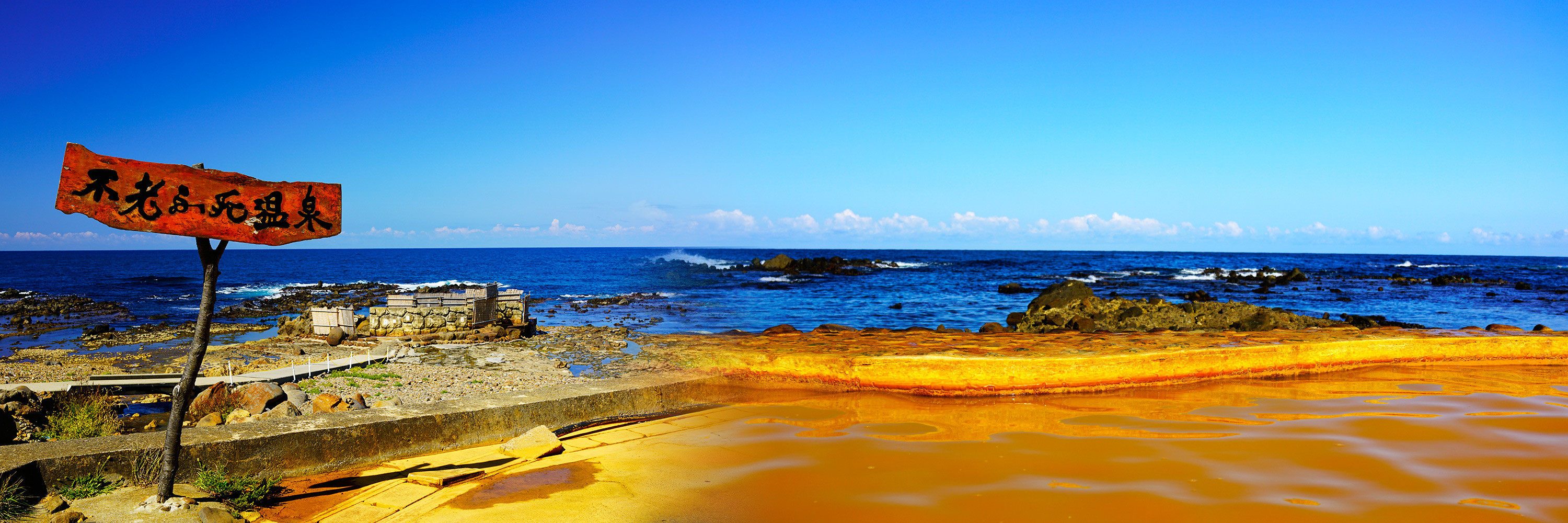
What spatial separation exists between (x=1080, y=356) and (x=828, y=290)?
80.2 feet

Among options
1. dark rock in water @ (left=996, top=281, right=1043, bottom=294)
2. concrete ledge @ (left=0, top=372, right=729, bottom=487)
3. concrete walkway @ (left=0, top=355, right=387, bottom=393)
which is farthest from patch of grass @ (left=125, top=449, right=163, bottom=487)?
dark rock in water @ (left=996, top=281, right=1043, bottom=294)

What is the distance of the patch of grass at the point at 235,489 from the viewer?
138 inches

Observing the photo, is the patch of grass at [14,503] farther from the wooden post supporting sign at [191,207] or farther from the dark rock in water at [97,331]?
the dark rock in water at [97,331]

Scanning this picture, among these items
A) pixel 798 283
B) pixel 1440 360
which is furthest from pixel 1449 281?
pixel 1440 360

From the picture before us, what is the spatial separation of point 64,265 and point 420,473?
9547cm

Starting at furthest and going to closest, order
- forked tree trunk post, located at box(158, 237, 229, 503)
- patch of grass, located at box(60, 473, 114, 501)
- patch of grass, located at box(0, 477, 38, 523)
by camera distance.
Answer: patch of grass, located at box(60, 473, 114, 501), forked tree trunk post, located at box(158, 237, 229, 503), patch of grass, located at box(0, 477, 38, 523)

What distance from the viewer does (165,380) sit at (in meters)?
9.67

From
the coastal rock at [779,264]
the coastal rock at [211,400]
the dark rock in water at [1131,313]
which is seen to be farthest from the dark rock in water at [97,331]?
the coastal rock at [779,264]

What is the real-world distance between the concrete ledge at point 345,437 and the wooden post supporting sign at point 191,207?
276mm

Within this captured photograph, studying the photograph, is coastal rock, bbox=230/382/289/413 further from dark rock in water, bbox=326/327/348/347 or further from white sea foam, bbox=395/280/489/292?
white sea foam, bbox=395/280/489/292

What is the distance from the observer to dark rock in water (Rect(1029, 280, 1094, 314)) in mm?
16234

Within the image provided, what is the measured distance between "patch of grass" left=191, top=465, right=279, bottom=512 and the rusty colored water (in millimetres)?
2051

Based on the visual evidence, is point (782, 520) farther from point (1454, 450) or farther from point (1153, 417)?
point (1454, 450)

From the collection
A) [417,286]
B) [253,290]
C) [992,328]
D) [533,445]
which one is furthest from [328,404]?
[253,290]
